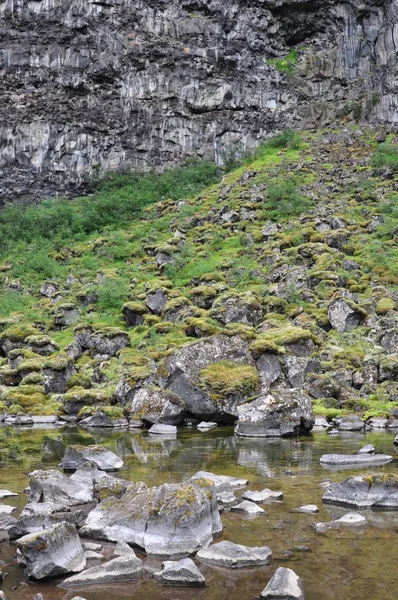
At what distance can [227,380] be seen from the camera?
20.8 meters

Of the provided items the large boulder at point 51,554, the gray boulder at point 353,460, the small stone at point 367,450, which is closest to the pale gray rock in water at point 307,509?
the gray boulder at point 353,460

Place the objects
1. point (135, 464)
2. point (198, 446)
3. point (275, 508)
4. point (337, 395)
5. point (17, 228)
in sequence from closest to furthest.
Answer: point (275, 508), point (135, 464), point (198, 446), point (337, 395), point (17, 228)

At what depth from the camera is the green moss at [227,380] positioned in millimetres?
20469

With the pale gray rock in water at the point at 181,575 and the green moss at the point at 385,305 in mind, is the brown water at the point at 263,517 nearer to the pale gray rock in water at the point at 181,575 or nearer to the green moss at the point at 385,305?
the pale gray rock in water at the point at 181,575

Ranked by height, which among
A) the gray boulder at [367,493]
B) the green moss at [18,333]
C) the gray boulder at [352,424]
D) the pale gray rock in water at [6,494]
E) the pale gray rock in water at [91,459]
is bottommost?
the green moss at [18,333]

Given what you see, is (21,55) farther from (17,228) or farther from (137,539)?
(137,539)

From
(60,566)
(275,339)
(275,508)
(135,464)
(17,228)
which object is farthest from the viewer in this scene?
(17,228)

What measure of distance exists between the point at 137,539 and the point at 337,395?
16.0 meters

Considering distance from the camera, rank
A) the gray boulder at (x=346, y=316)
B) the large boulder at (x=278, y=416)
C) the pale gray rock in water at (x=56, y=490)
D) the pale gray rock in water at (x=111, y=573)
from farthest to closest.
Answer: the gray boulder at (x=346, y=316) → the large boulder at (x=278, y=416) → the pale gray rock in water at (x=56, y=490) → the pale gray rock in water at (x=111, y=573)

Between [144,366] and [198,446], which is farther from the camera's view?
[144,366]

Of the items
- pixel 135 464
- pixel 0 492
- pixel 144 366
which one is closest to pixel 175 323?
pixel 144 366

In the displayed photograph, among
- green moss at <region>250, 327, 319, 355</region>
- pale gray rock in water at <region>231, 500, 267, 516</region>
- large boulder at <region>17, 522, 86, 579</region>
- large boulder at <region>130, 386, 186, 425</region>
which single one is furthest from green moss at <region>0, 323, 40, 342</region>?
large boulder at <region>17, 522, 86, 579</region>

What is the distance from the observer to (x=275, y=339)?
81.1ft

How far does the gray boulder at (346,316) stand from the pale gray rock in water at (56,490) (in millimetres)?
20422
